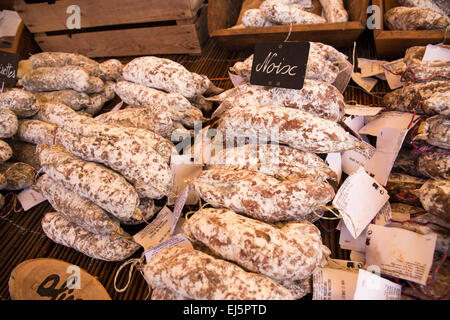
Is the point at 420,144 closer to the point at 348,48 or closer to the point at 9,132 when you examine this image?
the point at 348,48

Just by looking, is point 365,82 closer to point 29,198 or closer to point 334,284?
point 334,284

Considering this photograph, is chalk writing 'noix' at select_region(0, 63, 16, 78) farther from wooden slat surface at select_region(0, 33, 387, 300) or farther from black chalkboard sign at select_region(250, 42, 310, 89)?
black chalkboard sign at select_region(250, 42, 310, 89)

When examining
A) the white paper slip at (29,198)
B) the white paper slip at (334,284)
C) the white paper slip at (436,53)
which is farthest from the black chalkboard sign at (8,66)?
the white paper slip at (436,53)

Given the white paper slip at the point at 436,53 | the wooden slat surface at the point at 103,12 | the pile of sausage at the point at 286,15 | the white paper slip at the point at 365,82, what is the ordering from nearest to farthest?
the white paper slip at the point at 436,53, the white paper slip at the point at 365,82, the pile of sausage at the point at 286,15, the wooden slat surface at the point at 103,12

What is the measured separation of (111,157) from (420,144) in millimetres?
1442

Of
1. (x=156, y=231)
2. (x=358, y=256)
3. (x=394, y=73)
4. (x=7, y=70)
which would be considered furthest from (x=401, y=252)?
(x=7, y=70)

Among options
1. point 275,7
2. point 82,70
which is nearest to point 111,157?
point 82,70

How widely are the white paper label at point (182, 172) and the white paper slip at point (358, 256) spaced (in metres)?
0.76

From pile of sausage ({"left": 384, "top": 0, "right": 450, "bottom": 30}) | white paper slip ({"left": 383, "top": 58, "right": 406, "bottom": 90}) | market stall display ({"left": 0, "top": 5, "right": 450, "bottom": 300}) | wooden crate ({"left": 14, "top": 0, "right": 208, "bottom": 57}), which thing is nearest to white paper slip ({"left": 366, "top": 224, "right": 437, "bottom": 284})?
market stall display ({"left": 0, "top": 5, "right": 450, "bottom": 300})

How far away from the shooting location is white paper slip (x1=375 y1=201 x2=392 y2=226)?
1.18 metres

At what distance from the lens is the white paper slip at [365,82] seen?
6.01 ft

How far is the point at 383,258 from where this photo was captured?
1.07 metres

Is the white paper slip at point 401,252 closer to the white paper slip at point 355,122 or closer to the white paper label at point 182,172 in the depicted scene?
the white paper slip at point 355,122

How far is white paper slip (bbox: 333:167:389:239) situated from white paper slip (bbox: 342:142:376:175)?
175mm
